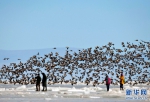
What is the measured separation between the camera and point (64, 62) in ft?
371

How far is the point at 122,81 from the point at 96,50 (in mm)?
67877

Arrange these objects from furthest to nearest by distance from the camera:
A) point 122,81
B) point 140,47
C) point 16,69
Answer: point 16,69 < point 140,47 < point 122,81

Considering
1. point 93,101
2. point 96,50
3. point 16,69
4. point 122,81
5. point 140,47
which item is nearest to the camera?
point 93,101

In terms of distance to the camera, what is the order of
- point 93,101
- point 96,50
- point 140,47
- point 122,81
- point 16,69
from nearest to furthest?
point 93,101 < point 122,81 < point 140,47 < point 96,50 < point 16,69

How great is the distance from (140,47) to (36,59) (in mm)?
26589

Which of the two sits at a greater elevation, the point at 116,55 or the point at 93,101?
the point at 116,55

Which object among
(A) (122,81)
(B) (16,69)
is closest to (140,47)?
(B) (16,69)

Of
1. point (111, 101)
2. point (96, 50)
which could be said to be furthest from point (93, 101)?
point (96, 50)

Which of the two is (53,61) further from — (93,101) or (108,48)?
(93,101)

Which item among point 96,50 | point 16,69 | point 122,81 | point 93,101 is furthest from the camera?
point 16,69

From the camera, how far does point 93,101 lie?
2831 centimetres

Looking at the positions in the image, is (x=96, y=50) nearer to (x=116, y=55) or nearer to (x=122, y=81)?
(x=116, y=55)

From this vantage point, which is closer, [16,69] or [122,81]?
[122,81]

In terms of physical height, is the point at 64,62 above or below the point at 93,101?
above
